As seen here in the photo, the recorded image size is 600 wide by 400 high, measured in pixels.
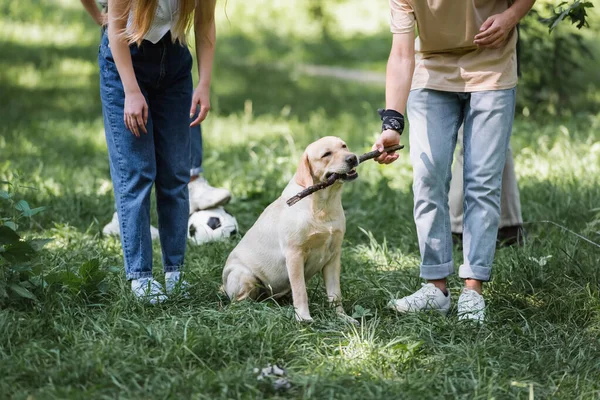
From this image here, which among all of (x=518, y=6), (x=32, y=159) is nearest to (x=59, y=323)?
(x=518, y=6)

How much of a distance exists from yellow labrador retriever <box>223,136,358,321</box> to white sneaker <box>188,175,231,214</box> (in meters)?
1.60

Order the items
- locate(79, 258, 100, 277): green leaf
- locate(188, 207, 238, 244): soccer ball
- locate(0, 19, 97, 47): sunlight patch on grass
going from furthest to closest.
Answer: locate(0, 19, 97, 47): sunlight patch on grass
locate(188, 207, 238, 244): soccer ball
locate(79, 258, 100, 277): green leaf

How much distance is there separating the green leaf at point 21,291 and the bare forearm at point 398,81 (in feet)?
6.18

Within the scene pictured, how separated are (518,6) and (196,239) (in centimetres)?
264

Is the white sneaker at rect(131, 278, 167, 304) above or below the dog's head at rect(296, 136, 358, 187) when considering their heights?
below

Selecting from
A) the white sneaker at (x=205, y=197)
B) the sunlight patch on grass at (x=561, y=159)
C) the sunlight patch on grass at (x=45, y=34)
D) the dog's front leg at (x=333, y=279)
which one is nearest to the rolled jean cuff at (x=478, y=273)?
the dog's front leg at (x=333, y=279)

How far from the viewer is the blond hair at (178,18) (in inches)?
161

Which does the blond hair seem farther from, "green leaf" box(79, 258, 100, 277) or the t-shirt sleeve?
"green leaf" box(79, 258, 100, 277)

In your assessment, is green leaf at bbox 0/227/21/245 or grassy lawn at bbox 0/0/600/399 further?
green leaf at bbox 0/227/21/245

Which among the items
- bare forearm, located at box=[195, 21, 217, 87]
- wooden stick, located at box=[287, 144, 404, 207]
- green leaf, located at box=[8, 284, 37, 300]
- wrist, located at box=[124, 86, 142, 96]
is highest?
bare forearm, located at box=[195, 21, 217, 87]

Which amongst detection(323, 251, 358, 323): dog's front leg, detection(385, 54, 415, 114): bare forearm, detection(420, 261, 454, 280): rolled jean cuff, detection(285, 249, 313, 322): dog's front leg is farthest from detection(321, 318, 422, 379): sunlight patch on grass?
detection(385, 54, 415, 114): bare forearm

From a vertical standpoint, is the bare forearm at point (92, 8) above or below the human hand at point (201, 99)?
above

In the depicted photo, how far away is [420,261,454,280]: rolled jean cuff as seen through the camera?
440cm

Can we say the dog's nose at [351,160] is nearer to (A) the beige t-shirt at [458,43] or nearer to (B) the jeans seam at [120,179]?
(A) the beige t-shirt at [458,43]
